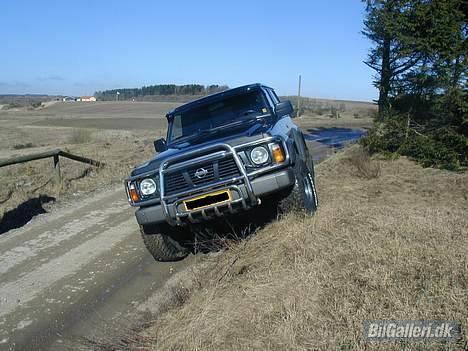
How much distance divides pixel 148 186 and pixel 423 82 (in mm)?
8409

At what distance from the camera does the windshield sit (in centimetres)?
581

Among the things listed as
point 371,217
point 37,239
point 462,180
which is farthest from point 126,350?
point 462,180

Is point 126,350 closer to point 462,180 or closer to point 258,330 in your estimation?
point 258,330

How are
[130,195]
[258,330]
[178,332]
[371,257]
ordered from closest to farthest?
[258,330]
[178,332]
[371,257]
[130,195]

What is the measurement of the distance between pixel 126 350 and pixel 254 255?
1521 mm

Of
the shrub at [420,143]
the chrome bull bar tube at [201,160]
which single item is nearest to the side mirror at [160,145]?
the chrome bull bar tube at [201,160]

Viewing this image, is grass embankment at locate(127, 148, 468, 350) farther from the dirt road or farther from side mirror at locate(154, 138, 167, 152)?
side mirror at locate(154, 138, 167, 152)

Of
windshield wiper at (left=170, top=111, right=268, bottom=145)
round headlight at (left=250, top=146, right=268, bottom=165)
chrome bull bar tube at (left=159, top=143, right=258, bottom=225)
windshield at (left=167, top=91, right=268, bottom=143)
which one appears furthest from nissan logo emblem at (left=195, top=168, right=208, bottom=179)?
windshield at (left=167, top=91, right=268, bottom=143)

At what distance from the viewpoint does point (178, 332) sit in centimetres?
282

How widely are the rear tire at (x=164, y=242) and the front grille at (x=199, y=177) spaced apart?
62 cm

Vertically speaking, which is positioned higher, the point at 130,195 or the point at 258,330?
the point at 130,195

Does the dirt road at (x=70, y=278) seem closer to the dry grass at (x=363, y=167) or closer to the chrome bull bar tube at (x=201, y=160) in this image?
the chrome bull bar tube at (x=201, y=160)

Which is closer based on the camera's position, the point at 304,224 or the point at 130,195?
the point at 304,224

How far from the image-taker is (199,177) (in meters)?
4.43
